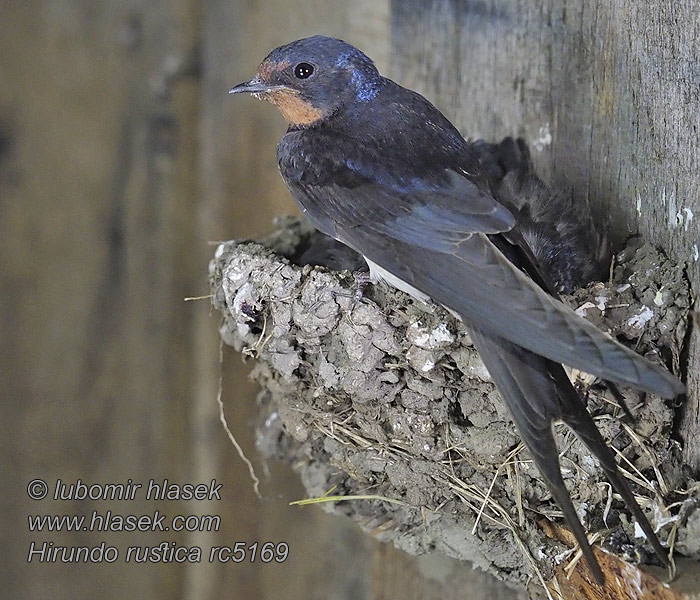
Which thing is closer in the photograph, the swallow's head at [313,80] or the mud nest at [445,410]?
the mud nest at [445,410]

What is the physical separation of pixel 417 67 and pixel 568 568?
1.27 m

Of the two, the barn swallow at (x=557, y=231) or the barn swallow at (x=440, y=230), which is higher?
the barn swallow at (x=440, y=230)

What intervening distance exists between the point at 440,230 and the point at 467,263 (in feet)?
0.31

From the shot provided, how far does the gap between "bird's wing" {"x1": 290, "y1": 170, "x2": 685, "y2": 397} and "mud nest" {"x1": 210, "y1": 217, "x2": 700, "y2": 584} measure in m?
0.14

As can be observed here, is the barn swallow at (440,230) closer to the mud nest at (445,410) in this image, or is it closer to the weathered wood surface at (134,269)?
the mud nest at (445,410)

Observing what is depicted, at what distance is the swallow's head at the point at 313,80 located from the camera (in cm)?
166

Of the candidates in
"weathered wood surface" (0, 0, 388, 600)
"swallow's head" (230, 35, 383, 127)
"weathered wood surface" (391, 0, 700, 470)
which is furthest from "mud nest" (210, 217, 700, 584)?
"weathered wood surface" (0, 0, 388, 600)

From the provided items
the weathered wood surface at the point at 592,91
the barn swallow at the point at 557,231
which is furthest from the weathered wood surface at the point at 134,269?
the barn swallow at the point at 557,231

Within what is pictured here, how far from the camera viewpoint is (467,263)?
49.0 inches

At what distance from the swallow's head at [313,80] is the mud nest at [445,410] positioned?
1.01ft

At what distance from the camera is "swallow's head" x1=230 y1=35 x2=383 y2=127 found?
5.46 feet

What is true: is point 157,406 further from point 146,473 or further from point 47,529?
point 47,529

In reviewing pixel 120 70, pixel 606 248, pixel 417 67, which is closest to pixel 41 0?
pixel 120 70

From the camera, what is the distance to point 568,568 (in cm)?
131
